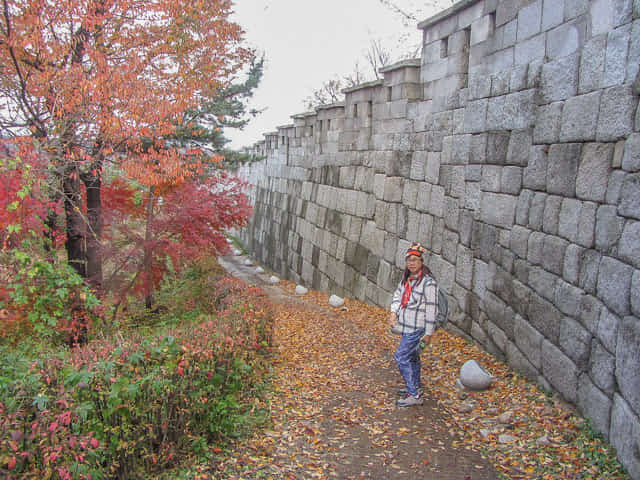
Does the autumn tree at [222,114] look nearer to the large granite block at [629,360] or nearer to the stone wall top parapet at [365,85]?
the stone wall top parapet at [365,85]

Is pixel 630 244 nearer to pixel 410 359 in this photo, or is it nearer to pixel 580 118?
pixel 580 118

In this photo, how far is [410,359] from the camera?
5.05m

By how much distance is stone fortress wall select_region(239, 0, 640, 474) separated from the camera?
3.65m

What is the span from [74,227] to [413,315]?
6.40m

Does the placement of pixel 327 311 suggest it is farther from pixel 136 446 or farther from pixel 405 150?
pixel 136 446

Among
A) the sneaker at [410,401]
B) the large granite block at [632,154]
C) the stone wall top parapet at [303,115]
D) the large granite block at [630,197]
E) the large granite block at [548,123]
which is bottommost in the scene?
the sneaker at [410,401]

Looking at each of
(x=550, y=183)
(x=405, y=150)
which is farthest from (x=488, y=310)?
(x=405, y=150)

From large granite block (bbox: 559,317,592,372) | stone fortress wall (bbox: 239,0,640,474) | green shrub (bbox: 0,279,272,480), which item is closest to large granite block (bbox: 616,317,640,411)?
stone fortress wall (bbox: 239,0,640,474)

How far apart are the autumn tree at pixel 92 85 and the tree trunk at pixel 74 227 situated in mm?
18

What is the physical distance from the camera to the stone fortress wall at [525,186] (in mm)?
3652

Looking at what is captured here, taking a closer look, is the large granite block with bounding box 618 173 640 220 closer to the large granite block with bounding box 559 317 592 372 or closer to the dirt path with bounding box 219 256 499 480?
the large granite block with bounding box 559 317 592 372

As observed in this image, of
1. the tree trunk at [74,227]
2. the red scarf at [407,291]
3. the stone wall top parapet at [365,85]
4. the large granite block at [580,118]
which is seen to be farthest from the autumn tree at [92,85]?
the large granite block at [580,118]

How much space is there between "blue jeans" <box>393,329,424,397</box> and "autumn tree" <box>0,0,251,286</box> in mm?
4726

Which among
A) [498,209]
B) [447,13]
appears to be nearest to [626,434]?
[498,209]
